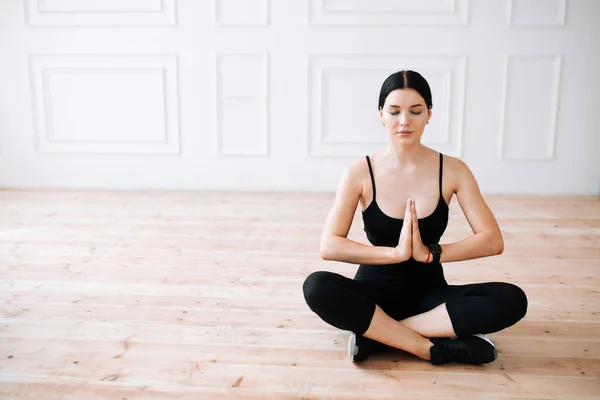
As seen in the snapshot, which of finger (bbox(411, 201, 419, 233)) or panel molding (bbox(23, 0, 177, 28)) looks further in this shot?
panel molding (bbox(23, 0, 177, 28))

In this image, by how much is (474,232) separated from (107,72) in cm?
333

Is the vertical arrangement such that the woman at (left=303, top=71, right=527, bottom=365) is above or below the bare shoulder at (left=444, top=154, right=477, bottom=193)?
below

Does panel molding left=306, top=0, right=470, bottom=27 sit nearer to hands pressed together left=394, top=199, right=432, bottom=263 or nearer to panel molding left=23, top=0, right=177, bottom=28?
panel molding left=23, top=0, right=177, bottom=28

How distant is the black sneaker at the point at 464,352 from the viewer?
1.57 meters

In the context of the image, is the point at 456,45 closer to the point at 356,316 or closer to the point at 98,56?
the point at 98,56

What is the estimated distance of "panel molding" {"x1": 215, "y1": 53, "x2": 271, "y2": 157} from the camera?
4121mm

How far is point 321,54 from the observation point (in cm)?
408

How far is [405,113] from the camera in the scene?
1.57 metres

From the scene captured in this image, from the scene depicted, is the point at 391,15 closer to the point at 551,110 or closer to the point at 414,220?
the point at 551,110

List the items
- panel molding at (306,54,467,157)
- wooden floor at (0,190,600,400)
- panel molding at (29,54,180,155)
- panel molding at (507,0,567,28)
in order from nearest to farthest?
wooden floor at (0,190,600,400) < panel molding at (507,0,567,28) < panel molding at (306,54,467,157) < panel molding at (29,54,180,155)

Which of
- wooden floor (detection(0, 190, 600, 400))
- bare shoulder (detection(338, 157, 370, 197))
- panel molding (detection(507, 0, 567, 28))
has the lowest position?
wooden floor (detection(0, 190, 600, 400))

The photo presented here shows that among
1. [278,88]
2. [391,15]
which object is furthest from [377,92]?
[278,88]

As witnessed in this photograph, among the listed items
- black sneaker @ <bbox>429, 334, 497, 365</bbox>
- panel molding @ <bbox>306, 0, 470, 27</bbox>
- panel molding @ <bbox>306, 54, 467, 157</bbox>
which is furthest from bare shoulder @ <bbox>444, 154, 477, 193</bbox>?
panel molding @ <bbox>306, 0, 470, 27</bbox>

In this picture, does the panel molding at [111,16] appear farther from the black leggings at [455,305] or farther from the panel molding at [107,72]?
the black leggings at [455,305]
